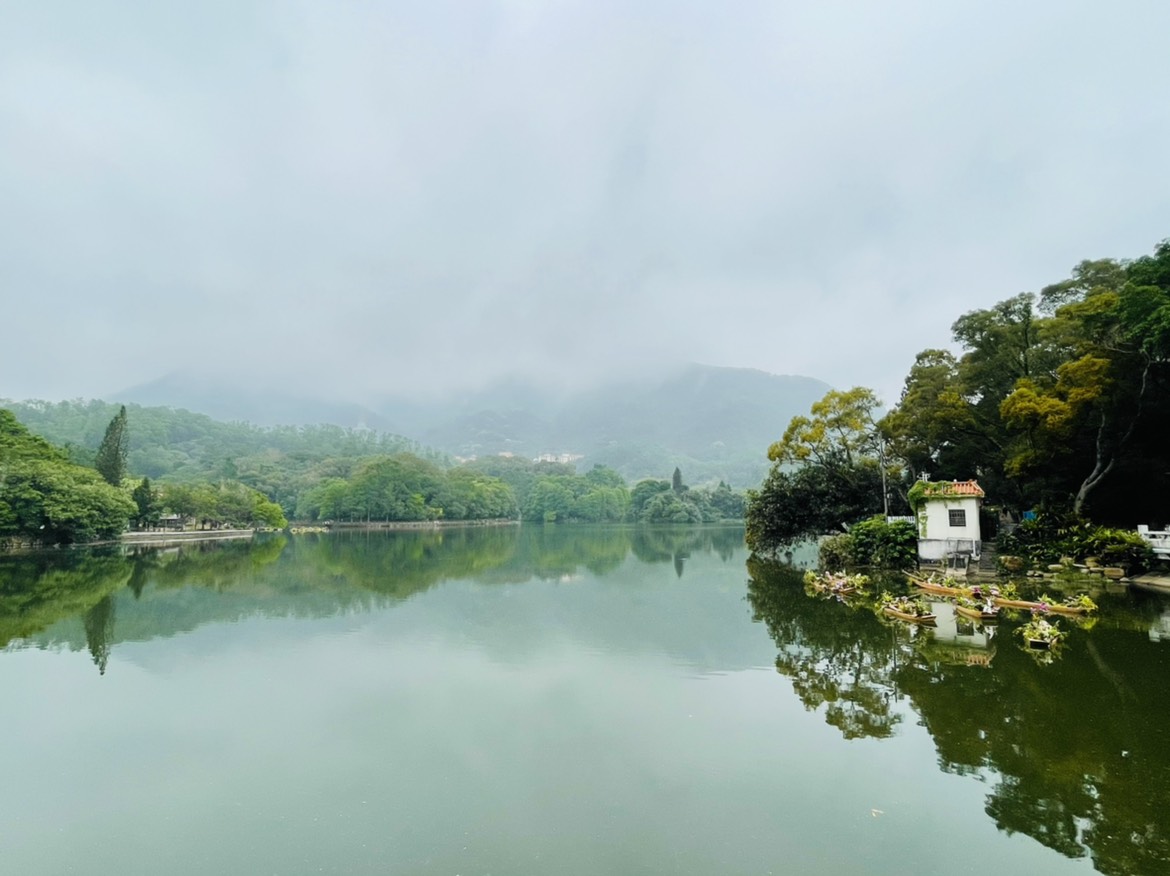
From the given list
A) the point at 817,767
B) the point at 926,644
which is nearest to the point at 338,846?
the point at 817,767

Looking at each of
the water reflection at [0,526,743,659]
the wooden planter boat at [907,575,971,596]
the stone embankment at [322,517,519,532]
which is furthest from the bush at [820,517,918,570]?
the stone embankment at [322,517,519,532]

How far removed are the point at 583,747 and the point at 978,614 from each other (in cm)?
979

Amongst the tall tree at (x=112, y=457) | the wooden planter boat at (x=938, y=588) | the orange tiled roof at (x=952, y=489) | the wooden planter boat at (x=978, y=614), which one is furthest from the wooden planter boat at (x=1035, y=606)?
the tall tree at (x=112, y=457)

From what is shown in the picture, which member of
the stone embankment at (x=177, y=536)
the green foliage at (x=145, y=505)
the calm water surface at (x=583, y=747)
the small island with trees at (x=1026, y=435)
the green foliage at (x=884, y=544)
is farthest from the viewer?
the green foliage at (x=145, y=505)

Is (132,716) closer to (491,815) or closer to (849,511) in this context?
(491,815)

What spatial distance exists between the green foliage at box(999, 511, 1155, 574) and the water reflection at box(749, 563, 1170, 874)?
4608mm

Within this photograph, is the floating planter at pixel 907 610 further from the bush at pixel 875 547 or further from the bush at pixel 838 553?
the bush at pixel 838 553

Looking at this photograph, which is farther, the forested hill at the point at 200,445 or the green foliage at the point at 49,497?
the forested hill at the point at 200,445

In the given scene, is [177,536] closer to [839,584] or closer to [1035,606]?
[839,584]

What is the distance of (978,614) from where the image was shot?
41.6ft

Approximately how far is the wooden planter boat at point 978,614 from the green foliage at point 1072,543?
24.0 feet

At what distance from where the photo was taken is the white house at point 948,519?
19266 millimetres

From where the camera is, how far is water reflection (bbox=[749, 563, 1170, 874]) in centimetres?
495

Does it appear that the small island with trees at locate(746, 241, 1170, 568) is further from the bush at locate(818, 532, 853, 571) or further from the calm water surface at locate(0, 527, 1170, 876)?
the calm water surface at locate(0, 527, 1170, 876)
